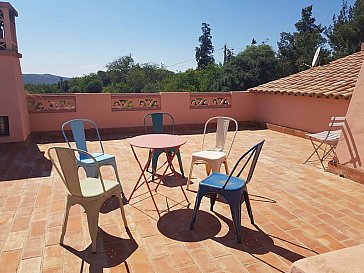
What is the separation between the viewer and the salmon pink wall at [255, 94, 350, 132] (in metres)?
6.98

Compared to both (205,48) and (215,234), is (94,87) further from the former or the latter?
(215,234)

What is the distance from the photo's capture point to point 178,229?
284cm

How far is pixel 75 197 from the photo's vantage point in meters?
2.50

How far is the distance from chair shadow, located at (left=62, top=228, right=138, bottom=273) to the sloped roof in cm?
601

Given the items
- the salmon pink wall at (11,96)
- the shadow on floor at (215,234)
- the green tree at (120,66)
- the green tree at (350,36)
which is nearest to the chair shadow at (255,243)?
the shadow on floor at (215,234)

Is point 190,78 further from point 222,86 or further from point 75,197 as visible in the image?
point 75,197

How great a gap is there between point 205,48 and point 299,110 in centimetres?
3497

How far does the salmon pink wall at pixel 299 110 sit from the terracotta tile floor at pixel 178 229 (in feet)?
10.2

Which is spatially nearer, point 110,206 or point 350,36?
point 110,206

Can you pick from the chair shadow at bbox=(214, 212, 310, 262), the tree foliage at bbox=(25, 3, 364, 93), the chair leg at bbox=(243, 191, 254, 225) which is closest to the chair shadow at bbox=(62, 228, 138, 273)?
the chair shadow at bbox=(214, 212, 310, 262)

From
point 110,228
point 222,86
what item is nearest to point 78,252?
point 110,228

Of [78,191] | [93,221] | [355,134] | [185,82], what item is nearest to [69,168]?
[78,191]

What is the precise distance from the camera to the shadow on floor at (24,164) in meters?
4.43

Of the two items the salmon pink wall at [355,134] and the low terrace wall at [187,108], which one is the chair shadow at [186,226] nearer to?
the salmon pink wall at [355,134]
